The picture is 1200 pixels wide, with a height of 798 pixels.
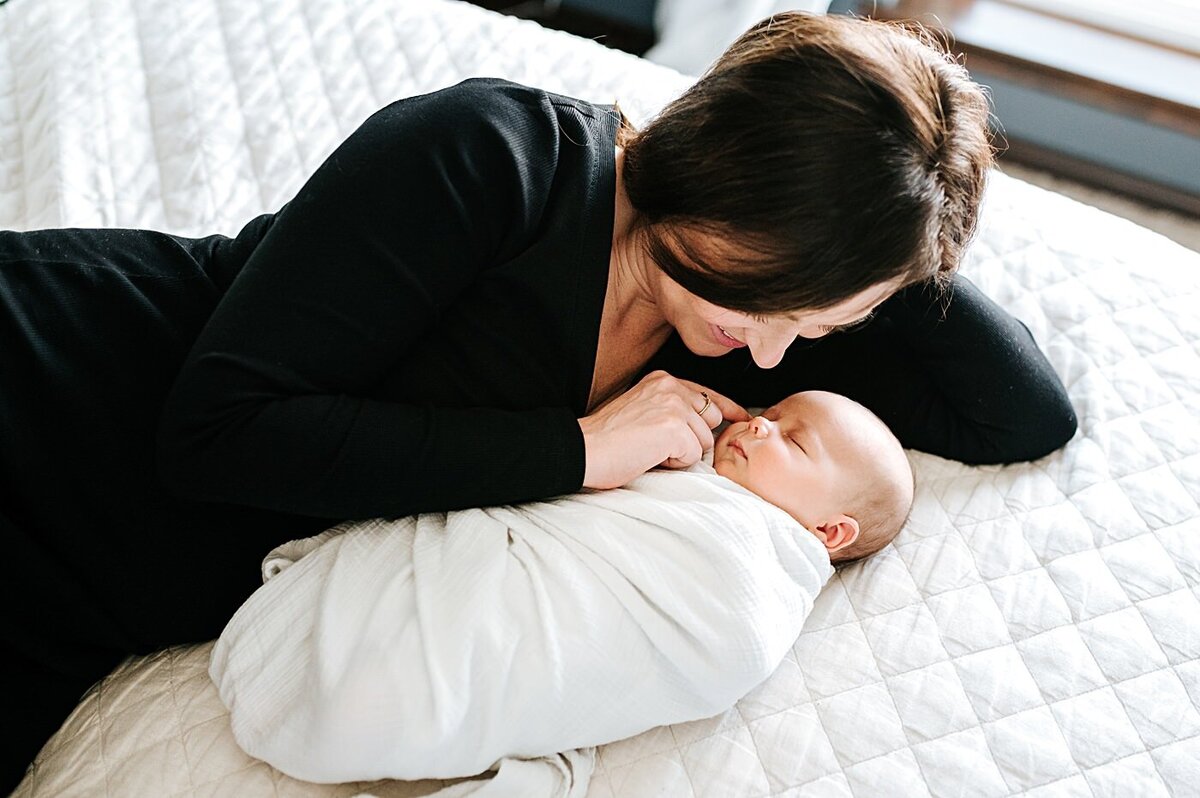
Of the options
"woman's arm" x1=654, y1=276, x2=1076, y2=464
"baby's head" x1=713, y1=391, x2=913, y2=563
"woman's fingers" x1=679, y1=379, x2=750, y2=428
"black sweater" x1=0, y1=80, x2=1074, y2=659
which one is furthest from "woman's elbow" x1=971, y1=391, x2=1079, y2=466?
"black sweater" x1=0, y1=80, x2=1074, y2=659

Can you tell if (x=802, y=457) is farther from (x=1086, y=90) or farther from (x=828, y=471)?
(x=1086, y=90)

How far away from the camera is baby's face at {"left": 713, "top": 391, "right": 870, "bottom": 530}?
1.05 meters

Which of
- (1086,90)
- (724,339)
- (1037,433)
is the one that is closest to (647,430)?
(724,339)

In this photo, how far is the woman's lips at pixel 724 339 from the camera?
3.33 ft

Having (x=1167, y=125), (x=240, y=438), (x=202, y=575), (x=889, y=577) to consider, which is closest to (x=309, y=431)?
(x=240, y=438)

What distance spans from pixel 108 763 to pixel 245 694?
0.53ft

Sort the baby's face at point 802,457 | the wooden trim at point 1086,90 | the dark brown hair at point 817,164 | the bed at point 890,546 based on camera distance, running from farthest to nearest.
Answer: the wooden trim at point 1086,90 < the baby's face at point 802,457 < the bed at point 890,546 < the dark brown hair at point 817,164

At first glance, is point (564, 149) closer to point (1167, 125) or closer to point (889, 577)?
point (889, 577)

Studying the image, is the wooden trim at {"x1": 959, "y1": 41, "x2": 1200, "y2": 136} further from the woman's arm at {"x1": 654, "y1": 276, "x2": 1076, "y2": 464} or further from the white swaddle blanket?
the white swaddle blanket

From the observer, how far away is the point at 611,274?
103 cm

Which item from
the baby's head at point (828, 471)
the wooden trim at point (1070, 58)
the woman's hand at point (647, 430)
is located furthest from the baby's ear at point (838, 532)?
the wooden trim at point (1070, 58)

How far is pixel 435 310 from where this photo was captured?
93 cm

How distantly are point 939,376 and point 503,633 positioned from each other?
0.63m

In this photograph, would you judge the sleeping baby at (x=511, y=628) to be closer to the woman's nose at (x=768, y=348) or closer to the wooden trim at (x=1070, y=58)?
the woman's nose at (x=768, y=348)
